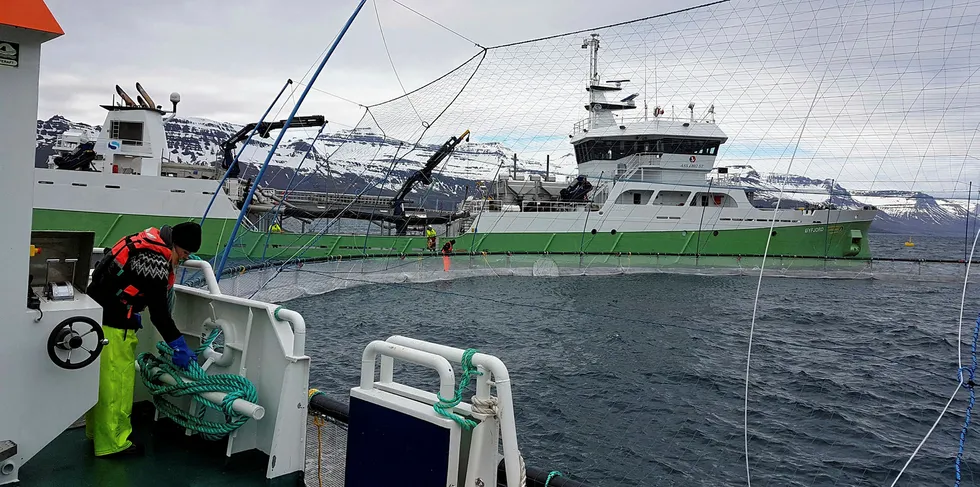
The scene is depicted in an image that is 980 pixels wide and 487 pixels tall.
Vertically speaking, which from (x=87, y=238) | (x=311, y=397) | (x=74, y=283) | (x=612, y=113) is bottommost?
(x=311, y=397)

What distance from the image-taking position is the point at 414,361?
102 inches

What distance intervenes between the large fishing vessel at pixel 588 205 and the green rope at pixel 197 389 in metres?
19.0

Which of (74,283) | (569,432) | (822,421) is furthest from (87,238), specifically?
(822,421)

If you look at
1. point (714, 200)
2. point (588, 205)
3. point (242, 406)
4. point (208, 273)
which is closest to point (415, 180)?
point (588, 205)

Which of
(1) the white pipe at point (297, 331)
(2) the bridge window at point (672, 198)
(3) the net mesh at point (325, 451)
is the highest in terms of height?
(2) the bridge window at point (672, 198)

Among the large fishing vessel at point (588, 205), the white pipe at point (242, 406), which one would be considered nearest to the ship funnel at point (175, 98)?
the large fishing vessel at point (588, 205)

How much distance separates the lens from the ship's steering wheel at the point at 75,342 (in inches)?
112

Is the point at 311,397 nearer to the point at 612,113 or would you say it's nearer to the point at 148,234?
the point at 148,234

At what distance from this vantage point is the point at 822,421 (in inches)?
296

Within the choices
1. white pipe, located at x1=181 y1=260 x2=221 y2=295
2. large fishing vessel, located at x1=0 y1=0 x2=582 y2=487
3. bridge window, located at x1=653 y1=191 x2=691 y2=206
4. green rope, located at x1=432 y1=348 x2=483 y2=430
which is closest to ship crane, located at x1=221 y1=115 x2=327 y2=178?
white pipe, located at x1=181 y1=260 x2=221 y2=295

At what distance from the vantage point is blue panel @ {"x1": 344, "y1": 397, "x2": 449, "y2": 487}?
2451 mm

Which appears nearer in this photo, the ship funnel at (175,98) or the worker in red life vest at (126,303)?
the worker in red life vest at (126,303)

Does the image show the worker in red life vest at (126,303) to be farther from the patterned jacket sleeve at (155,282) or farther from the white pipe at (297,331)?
the white pipe at (297,331)

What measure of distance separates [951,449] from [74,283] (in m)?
8.01
